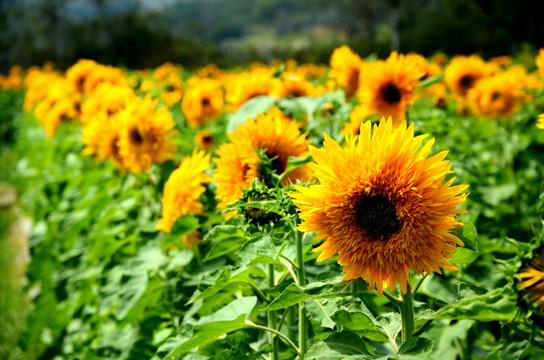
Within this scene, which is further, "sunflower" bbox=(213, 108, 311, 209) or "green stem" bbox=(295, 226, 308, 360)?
"sunflower" bbox=(213, 108, 311, 209)

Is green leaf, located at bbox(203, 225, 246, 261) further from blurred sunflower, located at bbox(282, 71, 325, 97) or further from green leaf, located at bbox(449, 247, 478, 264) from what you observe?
blurred sunflower, located at bbox(282, 71, 325, 97)

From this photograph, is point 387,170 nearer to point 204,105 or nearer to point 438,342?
point 438,342

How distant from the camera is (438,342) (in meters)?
1.79

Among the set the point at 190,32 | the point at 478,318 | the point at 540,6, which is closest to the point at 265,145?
the point at 478,318

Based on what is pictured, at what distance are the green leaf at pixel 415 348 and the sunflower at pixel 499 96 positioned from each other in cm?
265

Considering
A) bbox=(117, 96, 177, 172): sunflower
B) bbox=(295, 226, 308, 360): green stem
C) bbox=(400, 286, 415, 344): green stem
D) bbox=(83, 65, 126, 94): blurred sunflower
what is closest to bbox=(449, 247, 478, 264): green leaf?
bbox=(400, 286, 415, 344): green stem

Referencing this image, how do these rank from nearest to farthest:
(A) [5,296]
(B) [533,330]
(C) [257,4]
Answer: (B) [533,330], (A) [5,296], (C) [257,4]

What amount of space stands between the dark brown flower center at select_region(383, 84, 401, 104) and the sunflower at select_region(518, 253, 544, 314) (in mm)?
1608

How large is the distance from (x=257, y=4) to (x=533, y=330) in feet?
517

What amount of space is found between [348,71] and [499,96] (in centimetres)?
108

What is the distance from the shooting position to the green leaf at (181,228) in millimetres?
1891

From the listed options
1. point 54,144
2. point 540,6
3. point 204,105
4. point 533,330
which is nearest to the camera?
point 533,330

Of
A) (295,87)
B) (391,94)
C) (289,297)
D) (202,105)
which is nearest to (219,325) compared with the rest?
(289,297)

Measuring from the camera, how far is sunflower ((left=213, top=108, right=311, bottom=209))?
67.1 inches
